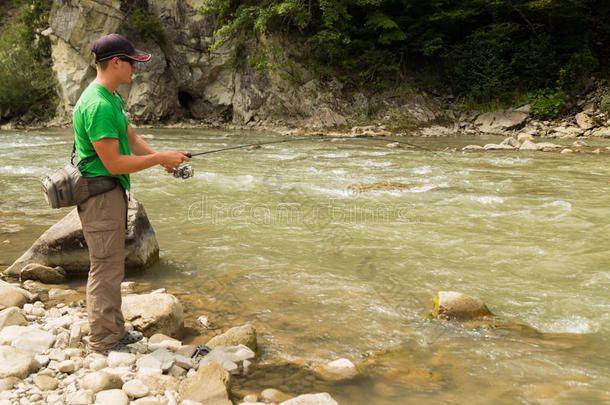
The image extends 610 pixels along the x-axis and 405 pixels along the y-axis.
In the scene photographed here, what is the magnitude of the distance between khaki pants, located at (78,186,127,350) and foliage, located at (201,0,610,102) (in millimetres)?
17818

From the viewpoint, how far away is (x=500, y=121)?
18.9 meters

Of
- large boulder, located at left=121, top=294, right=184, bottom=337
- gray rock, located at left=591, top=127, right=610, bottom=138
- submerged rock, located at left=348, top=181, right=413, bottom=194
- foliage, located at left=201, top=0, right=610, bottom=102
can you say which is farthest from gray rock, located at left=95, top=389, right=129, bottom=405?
foliage, located at left=201, top=0, right=610, bottom=102

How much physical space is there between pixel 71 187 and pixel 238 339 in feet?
4.56

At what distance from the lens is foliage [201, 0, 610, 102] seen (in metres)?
19.8

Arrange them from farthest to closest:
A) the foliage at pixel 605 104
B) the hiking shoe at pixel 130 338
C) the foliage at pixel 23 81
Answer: the foliage at pixel 23 81, the foliage at pixel 605 104, the hiking shoe at pixel 130 338

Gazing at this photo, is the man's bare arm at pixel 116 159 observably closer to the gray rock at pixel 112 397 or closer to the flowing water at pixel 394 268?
the gray rock at pixel 112 397

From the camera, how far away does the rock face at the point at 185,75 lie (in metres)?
21.2

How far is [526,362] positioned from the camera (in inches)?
116

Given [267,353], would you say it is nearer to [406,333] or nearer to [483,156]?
[406,333]

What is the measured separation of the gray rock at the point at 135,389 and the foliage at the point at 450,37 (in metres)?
18.5

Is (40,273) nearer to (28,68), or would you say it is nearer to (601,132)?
(601,132)

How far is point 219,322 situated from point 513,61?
20.7 m

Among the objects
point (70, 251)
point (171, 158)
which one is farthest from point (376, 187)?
point (171, 158)

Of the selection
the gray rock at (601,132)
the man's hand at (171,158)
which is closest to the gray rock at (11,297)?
the man's hand at (171,158)
